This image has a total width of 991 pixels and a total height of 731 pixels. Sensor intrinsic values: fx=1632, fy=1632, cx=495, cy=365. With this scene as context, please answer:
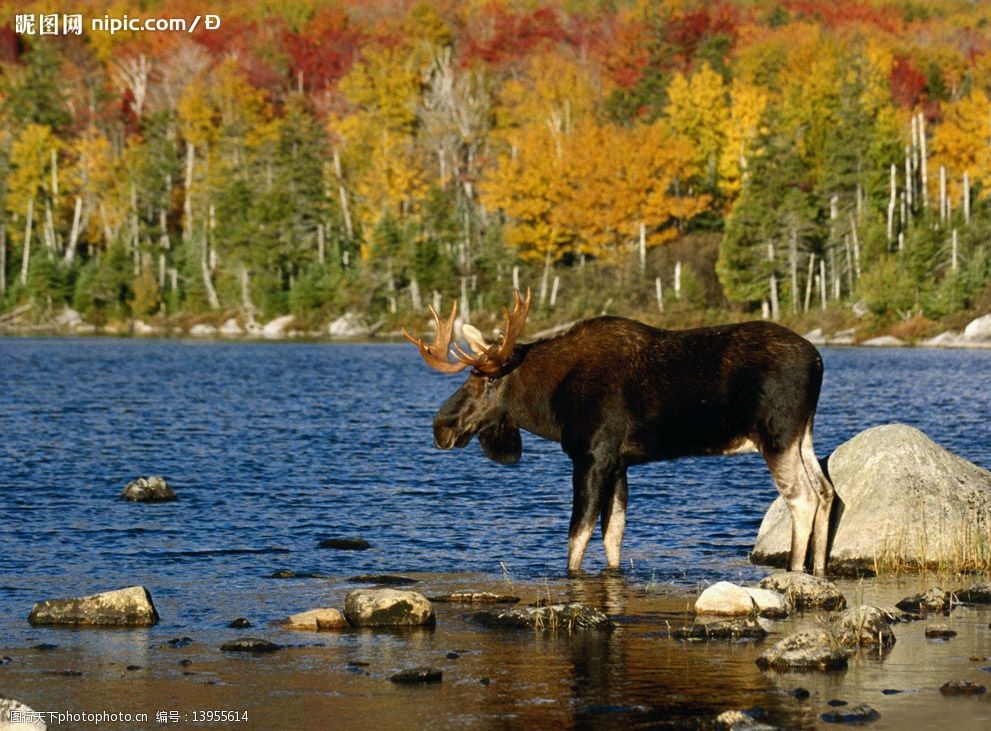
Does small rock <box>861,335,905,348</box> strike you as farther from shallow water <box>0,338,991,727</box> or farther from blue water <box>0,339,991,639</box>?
shallow water <box>0,338,991,727</box>

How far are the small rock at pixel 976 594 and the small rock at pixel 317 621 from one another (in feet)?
17.5

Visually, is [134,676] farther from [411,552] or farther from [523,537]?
[523,537]

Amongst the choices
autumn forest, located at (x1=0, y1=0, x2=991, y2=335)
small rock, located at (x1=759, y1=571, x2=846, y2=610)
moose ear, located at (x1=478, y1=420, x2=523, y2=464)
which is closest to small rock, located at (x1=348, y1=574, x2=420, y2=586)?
moose ear, located at (x1=478, y1=420, x2=523, y2=464)

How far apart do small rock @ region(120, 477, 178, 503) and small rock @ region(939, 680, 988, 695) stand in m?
15.0

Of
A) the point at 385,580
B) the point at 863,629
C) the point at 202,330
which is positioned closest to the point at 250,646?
→ the point at 385,580

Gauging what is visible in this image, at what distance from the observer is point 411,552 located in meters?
18.1

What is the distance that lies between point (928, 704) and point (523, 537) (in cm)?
950

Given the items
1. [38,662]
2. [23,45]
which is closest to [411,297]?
[23,45]

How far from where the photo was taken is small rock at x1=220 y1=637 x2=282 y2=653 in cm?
1202

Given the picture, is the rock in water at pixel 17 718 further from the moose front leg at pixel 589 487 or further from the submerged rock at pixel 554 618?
the moose front leg at pixel 589 487

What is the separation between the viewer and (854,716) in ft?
31.5

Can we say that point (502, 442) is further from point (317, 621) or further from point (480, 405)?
point (317, 621)

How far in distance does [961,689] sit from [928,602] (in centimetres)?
333

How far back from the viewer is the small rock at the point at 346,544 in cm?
1844
